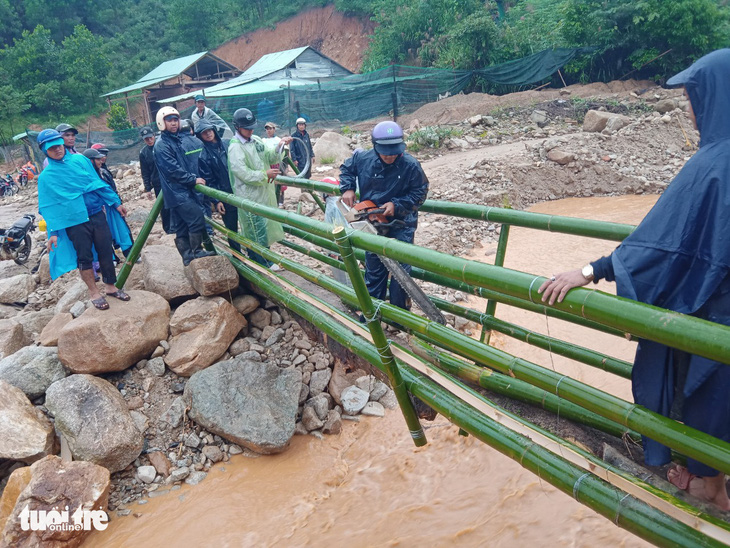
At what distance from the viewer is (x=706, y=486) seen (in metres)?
1.67

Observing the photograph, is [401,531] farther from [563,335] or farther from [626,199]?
[626,199]

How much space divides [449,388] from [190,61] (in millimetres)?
25978

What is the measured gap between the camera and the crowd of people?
4.66ft

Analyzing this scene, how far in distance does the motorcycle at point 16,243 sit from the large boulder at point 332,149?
589cm

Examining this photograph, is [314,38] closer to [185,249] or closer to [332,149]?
[332,149]

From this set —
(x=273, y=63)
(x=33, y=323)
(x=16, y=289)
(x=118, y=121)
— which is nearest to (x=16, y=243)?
(x=16, y=289)

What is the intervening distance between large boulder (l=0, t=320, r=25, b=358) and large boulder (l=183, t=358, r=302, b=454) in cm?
193

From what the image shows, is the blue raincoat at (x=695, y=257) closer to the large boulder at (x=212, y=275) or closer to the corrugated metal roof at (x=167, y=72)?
the large boulder at (x=212, y=275)

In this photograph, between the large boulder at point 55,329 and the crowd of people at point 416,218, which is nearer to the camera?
the crowd of people at point 416,218

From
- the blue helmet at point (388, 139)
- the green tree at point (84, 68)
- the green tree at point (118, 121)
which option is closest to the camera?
the blue helmet at point (388, 139)

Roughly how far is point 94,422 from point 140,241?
1.67 m

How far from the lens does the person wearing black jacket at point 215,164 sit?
4898 millimetres

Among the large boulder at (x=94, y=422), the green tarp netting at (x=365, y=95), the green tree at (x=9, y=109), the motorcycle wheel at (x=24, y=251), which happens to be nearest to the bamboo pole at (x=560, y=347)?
the large boulder at (x=94, y=422)

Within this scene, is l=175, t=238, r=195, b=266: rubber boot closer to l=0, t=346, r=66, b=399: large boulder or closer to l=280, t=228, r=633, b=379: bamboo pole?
l=0, t=346, r=66, b=399: large boulder
